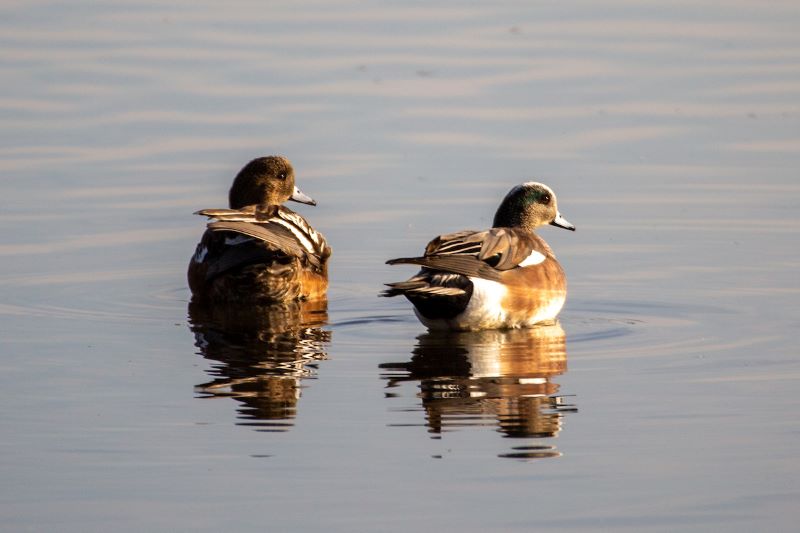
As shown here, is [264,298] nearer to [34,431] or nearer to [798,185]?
[34,431]

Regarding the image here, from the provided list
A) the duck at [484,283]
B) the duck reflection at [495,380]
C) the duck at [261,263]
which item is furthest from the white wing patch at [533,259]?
the duck at [261,263]

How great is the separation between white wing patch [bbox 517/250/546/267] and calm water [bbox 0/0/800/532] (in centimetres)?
48

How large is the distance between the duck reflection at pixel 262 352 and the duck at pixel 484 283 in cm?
77

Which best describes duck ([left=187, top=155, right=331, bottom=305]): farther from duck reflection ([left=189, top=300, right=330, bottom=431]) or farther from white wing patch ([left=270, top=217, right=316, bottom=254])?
duck reflection ([left=189, top=300, right=330, bottom=431])

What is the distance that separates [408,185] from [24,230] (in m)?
3.66

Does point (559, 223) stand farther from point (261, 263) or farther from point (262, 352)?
point (262, 352)

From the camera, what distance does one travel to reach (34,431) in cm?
865

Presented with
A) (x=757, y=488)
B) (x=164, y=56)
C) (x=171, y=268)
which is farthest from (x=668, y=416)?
(x=164, y=56)

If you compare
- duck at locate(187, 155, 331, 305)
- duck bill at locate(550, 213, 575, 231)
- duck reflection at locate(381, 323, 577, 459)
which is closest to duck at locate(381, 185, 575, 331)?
duck reflection at locate(381, 323, 577, 459)

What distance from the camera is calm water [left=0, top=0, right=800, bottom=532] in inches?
305

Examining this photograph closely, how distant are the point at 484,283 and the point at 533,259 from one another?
2.15 feet

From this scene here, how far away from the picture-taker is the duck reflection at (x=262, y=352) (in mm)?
9227

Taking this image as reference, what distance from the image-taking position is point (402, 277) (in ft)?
43.9

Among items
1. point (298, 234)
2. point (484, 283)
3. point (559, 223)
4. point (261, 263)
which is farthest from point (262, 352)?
point (559, 223)
